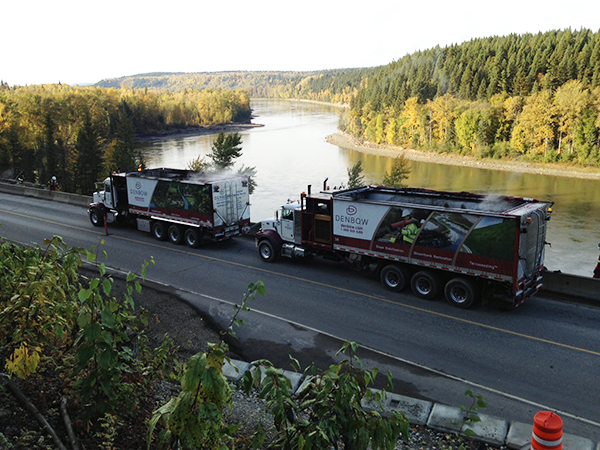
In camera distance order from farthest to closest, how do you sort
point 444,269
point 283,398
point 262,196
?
point 262,196 → point 444,269 → point 283,398

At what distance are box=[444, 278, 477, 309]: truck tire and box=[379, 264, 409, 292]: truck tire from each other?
4.82ft

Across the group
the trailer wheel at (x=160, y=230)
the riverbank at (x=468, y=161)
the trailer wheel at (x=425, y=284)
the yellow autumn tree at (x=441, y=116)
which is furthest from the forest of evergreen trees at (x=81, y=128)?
the yellow autumn tree at (x=441, y=116)

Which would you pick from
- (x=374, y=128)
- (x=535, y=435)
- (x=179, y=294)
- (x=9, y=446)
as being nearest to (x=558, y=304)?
(x=535, y=435)

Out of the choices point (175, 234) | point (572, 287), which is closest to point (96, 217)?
point (175, 234)

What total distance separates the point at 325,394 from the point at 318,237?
47.9ft

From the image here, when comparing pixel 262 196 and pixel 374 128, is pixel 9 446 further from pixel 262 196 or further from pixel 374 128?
pixel 374 128

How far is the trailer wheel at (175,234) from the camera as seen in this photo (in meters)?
22.7

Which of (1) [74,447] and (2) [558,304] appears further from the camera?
(2) [558,304]

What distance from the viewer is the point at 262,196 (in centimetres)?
5150

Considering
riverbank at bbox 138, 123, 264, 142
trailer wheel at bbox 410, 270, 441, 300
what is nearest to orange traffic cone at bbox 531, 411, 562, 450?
trailer wheel at bbox 410, 270, 441, 300

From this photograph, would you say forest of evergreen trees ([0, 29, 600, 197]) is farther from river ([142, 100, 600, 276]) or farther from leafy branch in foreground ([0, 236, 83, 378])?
leafy branch in foreground ([0, 236, 83, 378])

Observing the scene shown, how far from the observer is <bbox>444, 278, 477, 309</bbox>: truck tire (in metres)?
14.5

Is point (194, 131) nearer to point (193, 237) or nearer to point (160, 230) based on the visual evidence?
point (160, 230)

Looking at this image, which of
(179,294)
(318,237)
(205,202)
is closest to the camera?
(179,294)
